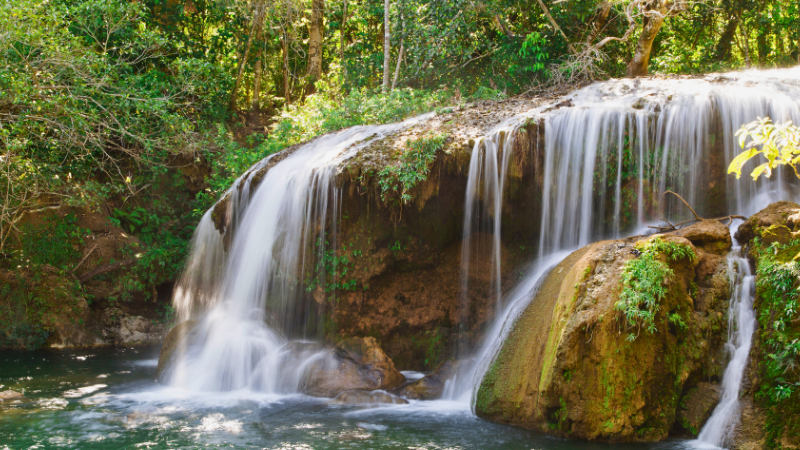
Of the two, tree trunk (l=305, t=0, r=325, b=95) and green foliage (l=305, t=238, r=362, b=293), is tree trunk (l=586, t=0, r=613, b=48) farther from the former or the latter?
tree trunk (l=305, t=0, r=325, b=95)

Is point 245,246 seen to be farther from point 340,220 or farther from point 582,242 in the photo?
point 582,242

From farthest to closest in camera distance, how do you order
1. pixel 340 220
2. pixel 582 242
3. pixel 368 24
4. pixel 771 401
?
1. pixel 368 24
2. pixel 340 220
3. pixel 582 242
4. pixel 771 401

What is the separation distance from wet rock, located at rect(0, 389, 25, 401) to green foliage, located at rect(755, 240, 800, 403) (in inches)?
349

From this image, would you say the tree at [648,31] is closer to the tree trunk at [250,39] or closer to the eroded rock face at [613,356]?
the eroded rock face at [613,356]

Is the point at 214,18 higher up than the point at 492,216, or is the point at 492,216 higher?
the point at 214,18

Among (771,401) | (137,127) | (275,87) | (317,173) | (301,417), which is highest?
(275,87)

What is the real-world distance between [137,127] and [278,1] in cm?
A: 658

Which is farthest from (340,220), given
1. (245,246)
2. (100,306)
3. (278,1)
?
(278,1)

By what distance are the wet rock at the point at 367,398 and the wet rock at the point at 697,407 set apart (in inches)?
131

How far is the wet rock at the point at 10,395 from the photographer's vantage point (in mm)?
7522

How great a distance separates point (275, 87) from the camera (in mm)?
22422

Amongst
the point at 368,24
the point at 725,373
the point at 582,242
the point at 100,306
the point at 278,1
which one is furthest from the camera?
the point at 368,24

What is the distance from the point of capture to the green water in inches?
229

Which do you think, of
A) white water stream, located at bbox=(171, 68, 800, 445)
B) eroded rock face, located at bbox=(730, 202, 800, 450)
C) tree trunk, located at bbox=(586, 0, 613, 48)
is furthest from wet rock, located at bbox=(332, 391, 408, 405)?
tree trunk, located at bbox=(586, 0, 613, 48)
